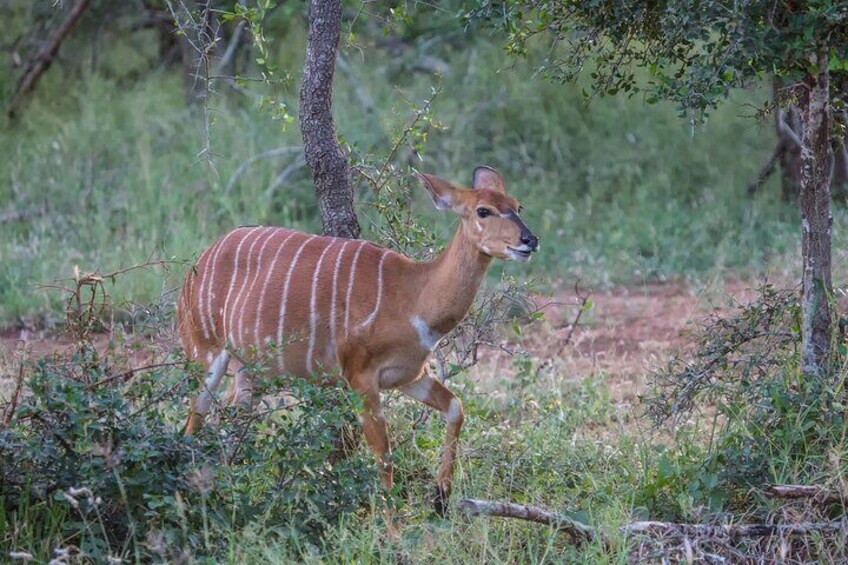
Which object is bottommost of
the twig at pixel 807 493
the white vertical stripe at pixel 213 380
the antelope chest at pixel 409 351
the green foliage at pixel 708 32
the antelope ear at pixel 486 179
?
the white vertical stripe at pixel 213 380

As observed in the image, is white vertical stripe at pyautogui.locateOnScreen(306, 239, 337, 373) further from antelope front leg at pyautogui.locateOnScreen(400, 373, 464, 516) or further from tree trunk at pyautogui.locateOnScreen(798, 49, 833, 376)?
tree trunk at pyautogui.locateOnScreen(798, 49, 833, 376)

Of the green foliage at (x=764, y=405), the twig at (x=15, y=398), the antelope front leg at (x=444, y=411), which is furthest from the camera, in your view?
the antelope front leg at (x=444, y=411)

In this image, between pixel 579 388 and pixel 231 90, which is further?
pixel 231 90

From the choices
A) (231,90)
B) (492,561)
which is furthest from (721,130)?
(492,561)

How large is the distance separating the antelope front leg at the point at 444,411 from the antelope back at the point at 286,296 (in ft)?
1.05

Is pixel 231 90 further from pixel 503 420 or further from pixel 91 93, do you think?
pixel 503 420

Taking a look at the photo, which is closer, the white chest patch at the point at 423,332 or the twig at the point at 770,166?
the white chest patch at the point at 423,332

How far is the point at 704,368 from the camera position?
4.68m

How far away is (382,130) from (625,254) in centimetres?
209

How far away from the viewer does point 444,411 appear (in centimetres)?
492

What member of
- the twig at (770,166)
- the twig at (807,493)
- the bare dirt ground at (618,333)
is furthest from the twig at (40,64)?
the twig at (807,493)

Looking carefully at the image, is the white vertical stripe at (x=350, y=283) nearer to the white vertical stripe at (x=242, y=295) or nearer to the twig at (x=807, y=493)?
the white vertical stripe at (x=242, y=295)

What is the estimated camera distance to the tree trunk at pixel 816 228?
4512mm

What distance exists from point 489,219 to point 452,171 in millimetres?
4725
